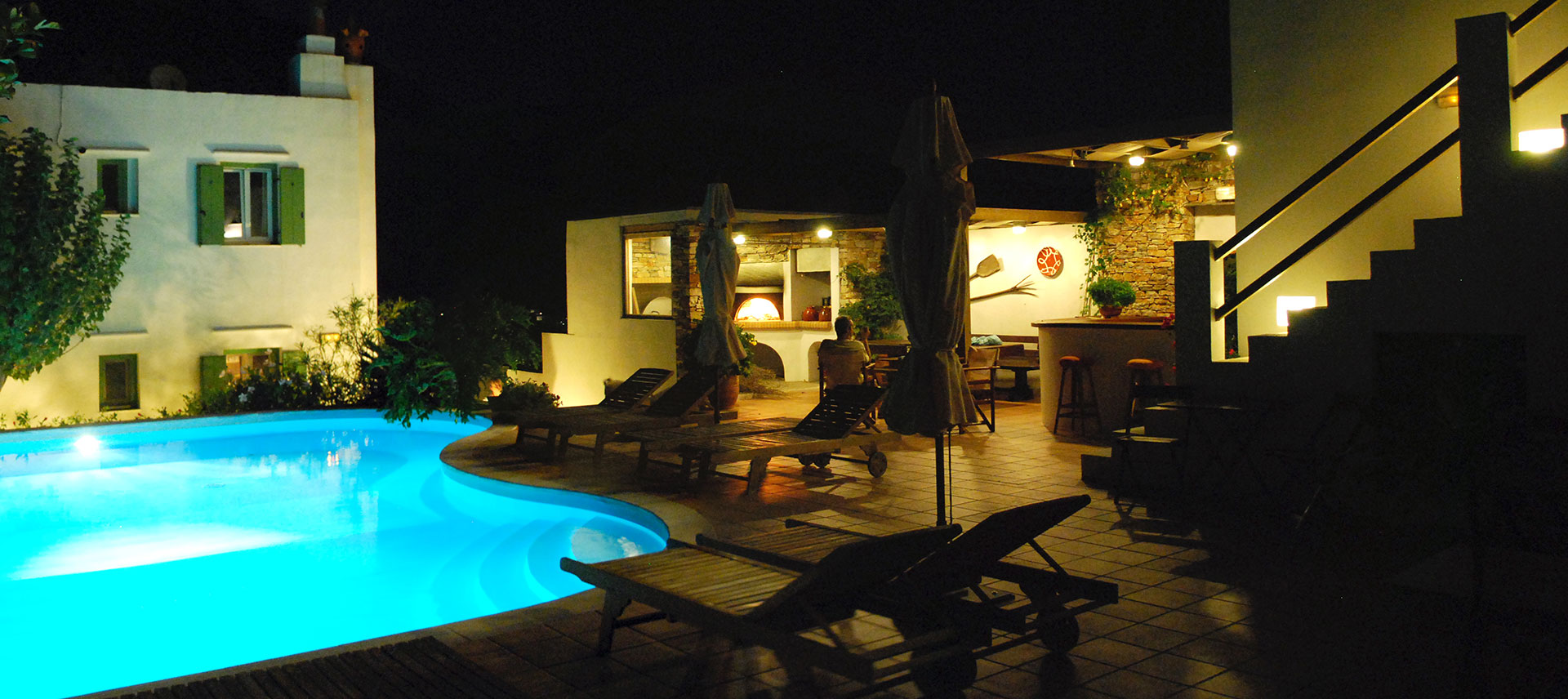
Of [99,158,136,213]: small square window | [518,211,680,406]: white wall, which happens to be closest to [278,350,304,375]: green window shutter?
[99,158,136,213]: small square window

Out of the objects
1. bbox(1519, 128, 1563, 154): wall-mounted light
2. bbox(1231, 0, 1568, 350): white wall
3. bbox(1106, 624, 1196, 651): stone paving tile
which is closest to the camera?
bbox(1106, 624, 1196, 651): stone paving tile

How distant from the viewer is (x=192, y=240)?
14.5 metres

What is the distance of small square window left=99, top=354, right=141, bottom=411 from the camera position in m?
13.9

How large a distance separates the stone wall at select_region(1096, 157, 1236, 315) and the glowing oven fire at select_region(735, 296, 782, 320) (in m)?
5.62

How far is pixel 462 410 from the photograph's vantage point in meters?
12.5

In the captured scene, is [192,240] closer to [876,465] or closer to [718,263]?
[718,263]

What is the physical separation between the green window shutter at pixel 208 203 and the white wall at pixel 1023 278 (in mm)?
10354

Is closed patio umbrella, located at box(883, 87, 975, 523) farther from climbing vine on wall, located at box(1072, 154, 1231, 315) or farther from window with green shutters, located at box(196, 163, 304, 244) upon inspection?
window with green shutters, located at box(196, 163, 304, 244)

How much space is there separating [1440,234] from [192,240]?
14.2 m

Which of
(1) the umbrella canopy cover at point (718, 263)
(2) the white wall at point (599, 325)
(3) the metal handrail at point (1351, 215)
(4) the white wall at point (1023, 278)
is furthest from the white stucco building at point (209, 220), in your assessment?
(3) the metal handrail at point (1351, 215)

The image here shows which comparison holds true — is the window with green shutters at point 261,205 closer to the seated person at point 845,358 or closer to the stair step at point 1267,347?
the seated person at point 845,358

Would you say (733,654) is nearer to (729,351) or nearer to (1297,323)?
(1297,323)

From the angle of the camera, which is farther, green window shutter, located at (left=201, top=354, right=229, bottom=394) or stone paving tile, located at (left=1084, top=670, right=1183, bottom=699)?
green window shutter, located at (left=201, top=354, right=229, bottom=394)

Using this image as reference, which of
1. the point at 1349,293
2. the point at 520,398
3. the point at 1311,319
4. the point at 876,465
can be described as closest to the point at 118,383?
the point at 520,398
